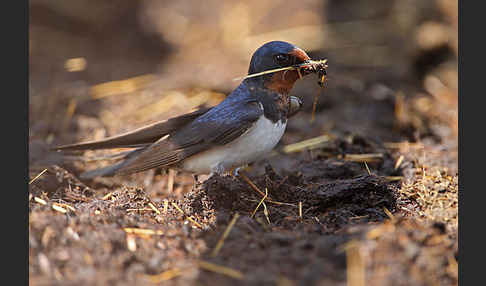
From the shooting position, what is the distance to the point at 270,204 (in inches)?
165

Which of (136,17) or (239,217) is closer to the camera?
(239,217)

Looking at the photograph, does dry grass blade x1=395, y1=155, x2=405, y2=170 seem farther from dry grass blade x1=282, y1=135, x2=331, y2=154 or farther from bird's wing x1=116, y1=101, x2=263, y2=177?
bird's wing x1=116, y1=101, x2=263, y2=177

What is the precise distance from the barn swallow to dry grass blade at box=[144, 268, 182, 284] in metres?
1.63

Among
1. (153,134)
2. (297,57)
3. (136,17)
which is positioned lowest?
(153,134)

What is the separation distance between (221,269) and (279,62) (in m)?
2.20

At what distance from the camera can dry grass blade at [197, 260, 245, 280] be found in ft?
9.20

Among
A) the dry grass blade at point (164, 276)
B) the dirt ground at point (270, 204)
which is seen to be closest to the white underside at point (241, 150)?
the dirt ground at point (270, 204)

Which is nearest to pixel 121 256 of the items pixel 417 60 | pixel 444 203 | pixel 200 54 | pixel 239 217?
pixel 239 217

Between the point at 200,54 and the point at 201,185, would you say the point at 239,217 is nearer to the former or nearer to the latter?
the point at 201,185

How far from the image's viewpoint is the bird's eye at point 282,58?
4.39 meters

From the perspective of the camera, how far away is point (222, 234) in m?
3.35

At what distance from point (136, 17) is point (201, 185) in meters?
6.93

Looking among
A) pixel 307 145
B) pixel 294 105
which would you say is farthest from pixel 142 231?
pixel 307 145

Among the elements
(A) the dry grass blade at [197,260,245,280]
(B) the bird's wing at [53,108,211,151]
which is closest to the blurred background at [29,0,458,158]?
(B) the bird's wing at [53,108,211,151]
